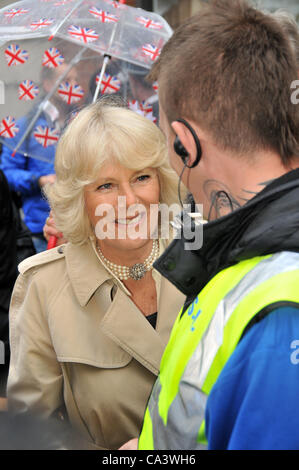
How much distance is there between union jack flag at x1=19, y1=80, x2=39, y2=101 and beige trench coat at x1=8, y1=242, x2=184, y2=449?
845 mm

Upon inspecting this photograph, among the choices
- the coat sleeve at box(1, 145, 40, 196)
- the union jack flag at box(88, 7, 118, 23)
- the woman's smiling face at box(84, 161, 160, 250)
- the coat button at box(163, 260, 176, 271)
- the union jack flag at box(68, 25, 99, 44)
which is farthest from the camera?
the coat sleeve at box(1, 145, 40, 196)

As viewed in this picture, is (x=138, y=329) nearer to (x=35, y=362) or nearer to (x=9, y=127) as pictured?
(x=35, y=362)

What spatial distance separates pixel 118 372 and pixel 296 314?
1.27 metres

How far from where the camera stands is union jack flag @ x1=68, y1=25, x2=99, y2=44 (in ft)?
7.70

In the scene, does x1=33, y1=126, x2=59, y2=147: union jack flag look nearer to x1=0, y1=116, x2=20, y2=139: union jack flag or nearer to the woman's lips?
x1=0, y1=116, x2=20, y2=139: union jack flag

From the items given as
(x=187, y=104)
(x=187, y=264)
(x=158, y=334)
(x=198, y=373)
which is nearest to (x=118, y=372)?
(x=158, y=334)

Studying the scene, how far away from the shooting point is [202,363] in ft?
3.63

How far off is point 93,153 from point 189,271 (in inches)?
38.1

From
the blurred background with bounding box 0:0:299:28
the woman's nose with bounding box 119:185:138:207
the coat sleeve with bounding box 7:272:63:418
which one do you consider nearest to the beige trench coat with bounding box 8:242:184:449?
the coat sleeve with bounding box 7:272:63:418

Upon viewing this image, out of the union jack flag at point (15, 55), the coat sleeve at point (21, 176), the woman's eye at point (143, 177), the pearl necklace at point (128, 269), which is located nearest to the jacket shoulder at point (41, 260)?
the pearl necklace at point (128, 269)

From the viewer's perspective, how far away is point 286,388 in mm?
956

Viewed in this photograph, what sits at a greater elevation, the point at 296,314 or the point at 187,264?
the point at 296,314

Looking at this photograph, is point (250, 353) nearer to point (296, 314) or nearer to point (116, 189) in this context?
point (296, 314)

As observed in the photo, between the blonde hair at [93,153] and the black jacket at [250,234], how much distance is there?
0.91 metres
